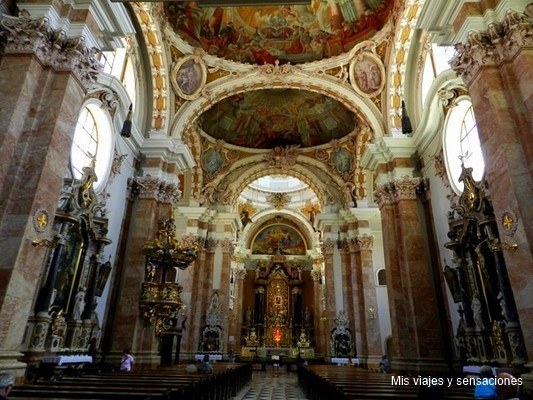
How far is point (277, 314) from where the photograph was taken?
29781 mm

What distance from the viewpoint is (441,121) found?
30.4ft

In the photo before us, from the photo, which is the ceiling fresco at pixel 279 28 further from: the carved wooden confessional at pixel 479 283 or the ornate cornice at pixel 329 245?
the ornate cornice at pixel 329 245

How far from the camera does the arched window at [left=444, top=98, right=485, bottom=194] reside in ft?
26.6

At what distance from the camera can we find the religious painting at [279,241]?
104 feet

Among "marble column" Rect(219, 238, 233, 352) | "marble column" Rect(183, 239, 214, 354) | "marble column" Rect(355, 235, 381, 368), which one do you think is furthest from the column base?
"marble column" Rect(219, 238, 233, 352)

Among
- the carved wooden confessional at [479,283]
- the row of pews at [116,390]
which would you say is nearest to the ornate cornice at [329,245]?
the carved wooden confessional at [479,283]

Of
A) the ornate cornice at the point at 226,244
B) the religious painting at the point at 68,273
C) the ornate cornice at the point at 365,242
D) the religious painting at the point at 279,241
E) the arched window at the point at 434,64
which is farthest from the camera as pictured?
the religious painting at the point at 279,241

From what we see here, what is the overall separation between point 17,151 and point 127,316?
5.66 metres

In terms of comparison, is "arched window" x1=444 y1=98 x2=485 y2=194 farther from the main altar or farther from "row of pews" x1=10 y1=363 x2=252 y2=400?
the main altar

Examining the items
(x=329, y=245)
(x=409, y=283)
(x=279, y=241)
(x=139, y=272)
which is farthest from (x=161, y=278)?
(x=279, y=241)

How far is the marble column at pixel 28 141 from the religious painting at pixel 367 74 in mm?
9165

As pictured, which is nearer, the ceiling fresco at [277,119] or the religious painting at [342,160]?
the ceiling fresco at [277,119]

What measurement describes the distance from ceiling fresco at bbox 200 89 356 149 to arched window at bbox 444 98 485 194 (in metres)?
7.66

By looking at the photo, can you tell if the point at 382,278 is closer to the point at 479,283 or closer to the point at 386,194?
the point at 386,194
